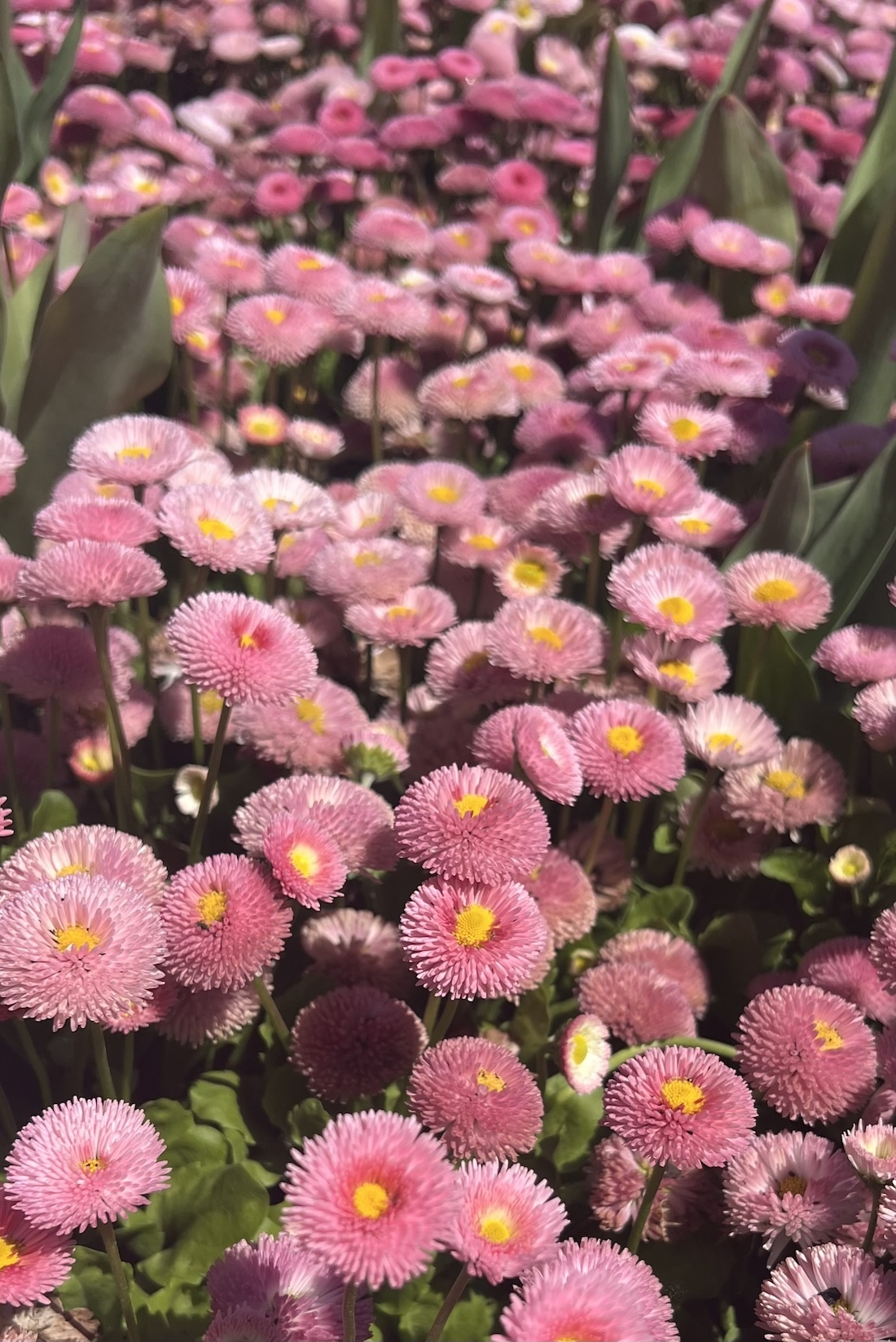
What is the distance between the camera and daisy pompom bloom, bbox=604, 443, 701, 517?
148cm

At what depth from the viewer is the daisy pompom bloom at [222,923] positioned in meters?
0.99

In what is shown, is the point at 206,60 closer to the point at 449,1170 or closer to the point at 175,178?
the point at 175,178

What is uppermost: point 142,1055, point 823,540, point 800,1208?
point 823,540

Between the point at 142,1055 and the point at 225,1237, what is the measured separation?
297 millimetres

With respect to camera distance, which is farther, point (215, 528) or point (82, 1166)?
point (215, 528)

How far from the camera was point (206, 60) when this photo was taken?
3723mm

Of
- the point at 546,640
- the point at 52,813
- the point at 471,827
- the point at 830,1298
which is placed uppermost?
the point at 471,827

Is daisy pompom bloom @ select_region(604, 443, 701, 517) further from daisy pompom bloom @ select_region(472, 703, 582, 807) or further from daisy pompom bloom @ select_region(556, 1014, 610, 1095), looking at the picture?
daisy pompom bloom @ select_region(556, 1014, 610, 1095)

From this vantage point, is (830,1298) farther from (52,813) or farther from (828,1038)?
(52,813)

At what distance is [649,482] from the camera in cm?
152

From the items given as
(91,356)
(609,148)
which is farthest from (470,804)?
(609,148)

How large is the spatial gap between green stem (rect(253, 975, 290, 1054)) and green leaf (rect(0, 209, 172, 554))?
0.98m

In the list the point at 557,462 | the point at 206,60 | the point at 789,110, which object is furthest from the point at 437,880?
the point at 206,60

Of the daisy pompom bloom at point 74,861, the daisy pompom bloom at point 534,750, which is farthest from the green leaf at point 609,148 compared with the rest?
the daisy pompom bloom at point 74,861
